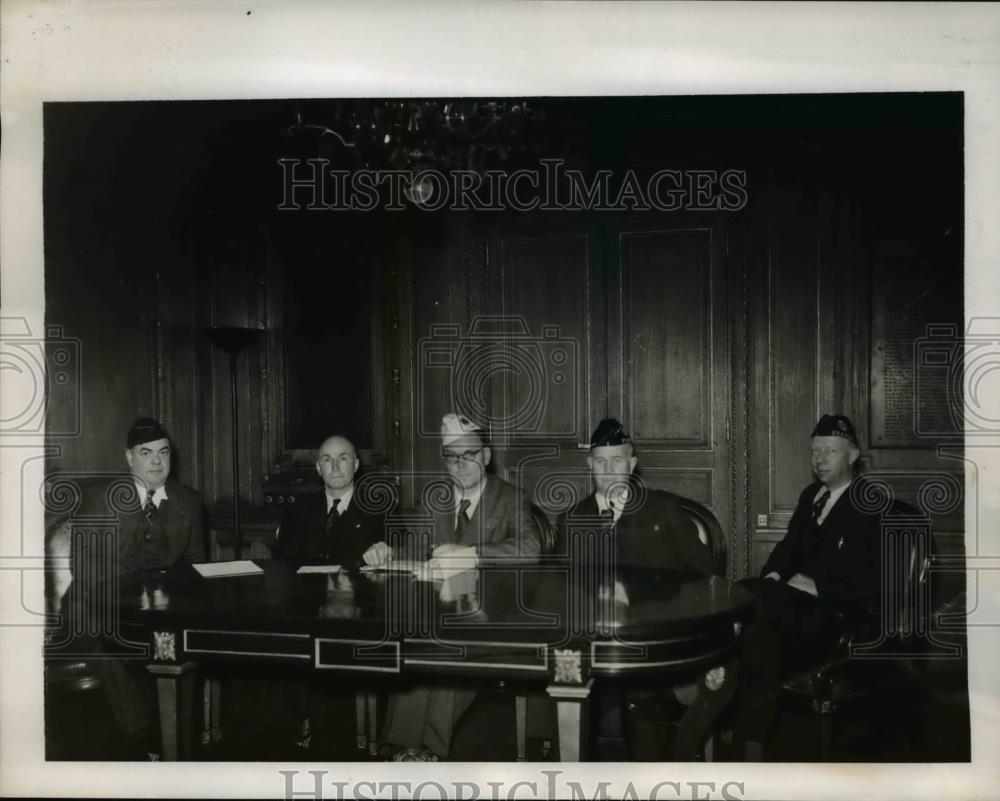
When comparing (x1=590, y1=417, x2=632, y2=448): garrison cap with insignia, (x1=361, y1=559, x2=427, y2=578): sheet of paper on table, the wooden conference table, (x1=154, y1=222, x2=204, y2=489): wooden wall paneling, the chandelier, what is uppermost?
the chandelier

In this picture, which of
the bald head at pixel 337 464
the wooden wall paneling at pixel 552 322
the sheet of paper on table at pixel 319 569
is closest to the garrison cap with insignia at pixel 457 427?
the wooden wall paneling at pixel 552 322

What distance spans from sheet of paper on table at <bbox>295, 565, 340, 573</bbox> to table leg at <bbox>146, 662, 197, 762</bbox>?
47 cm

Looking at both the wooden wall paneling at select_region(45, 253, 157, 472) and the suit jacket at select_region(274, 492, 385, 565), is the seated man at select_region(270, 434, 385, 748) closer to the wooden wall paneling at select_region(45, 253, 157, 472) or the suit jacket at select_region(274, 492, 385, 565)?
the suit jacket at select_region(274, 492, 385, 565)

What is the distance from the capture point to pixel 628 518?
2926 millimetres

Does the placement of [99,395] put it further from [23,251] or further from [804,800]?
[804,800]

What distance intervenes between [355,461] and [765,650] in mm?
1556

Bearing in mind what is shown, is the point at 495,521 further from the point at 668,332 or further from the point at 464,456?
the point at 668,332

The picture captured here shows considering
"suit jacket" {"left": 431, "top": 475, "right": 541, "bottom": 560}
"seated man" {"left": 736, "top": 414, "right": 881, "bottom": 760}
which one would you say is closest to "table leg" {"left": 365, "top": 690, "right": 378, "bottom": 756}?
"suit jacket" {"left": 431, "top": 475, "right": 541, "bottom": 560}

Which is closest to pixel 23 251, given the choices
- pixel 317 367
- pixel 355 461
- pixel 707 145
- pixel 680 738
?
pixel 317 367

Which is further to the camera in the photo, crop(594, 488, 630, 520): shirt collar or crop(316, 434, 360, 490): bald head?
crop(316, 434, 360, 490): bald head

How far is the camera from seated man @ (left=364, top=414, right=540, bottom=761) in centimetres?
273

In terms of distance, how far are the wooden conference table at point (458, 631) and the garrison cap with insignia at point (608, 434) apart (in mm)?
522

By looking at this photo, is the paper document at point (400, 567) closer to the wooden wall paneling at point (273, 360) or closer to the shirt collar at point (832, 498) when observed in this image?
the wooden wall paneling at point (273, 360)

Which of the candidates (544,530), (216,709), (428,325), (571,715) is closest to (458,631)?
(571,715)
